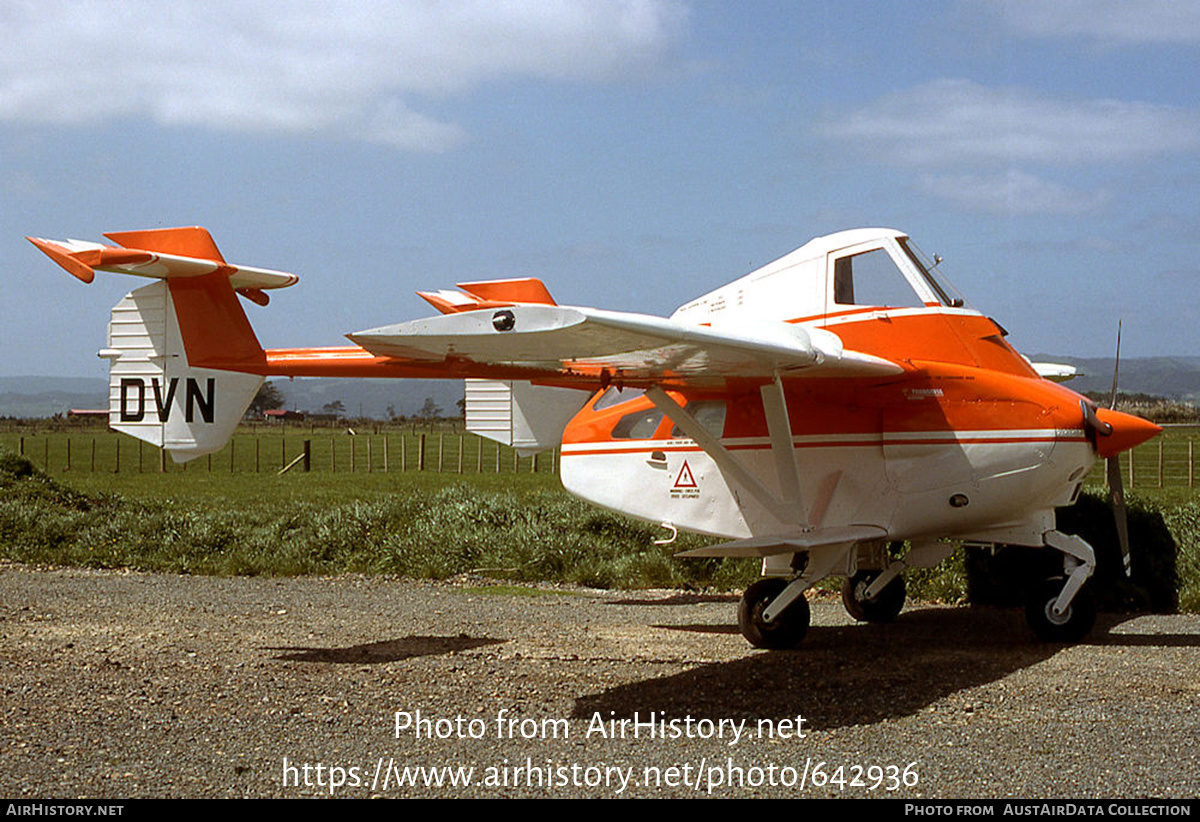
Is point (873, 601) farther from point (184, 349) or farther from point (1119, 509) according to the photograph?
point (184, 349)

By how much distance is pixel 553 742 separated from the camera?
20.4 feet

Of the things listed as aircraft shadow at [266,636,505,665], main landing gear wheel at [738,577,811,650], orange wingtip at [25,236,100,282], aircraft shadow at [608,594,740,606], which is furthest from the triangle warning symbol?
orange wingtip at [25,236,100,282]

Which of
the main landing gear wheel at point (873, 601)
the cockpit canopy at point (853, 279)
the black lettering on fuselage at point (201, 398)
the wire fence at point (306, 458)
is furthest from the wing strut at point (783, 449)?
the wire fence at point (306, 458)

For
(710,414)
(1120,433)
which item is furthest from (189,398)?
(1120,433)

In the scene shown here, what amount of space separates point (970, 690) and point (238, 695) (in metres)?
4.73

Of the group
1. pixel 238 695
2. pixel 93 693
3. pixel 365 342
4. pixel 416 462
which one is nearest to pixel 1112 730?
pixel 365 342

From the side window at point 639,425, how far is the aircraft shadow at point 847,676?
1.95 meters

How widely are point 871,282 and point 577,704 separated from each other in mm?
4279

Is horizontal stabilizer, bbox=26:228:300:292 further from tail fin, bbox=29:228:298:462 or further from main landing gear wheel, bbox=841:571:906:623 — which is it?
main landing gear wheel, bbox=841:571:906:623

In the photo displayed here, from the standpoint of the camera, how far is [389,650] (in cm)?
921

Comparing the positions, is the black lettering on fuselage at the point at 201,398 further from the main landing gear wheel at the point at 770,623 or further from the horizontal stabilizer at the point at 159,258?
the main landing gear wheel at the point at 770,623

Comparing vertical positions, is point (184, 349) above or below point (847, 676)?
above

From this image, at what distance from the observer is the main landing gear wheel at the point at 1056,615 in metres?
9.06

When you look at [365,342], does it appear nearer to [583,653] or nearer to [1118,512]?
[583,653]
